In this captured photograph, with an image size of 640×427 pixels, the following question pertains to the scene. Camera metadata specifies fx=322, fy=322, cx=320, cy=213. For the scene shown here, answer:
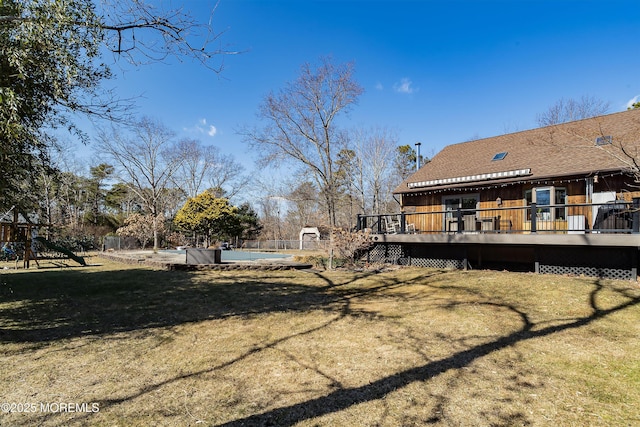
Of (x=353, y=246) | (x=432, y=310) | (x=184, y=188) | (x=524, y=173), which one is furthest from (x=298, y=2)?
(x=184, y=188)

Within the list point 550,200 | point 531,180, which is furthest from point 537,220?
point 531,180

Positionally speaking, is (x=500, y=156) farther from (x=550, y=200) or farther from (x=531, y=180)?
(x=550, y=200)

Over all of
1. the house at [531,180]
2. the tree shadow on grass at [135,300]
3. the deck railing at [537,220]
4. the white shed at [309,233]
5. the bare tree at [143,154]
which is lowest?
the tree shadow on grass at [135,300]

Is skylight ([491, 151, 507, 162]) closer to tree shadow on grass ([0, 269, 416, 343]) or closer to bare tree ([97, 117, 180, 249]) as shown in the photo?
tree shadow on grass ([0, 269, 416, 343])

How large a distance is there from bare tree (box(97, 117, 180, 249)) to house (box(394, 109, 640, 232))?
22.8 metres

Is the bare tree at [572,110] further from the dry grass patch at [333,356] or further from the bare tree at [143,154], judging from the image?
the bare tree at [143,154]

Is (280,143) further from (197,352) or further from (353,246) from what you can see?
(197,352)

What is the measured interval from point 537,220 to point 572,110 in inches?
643

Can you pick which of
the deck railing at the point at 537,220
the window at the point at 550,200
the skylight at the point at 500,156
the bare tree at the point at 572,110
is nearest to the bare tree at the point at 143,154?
the deck railing at the point at 537,220

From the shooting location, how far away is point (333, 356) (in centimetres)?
426

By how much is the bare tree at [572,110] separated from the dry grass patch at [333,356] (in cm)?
1881

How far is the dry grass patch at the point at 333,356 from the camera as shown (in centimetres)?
297

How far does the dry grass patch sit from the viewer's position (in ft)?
9.73

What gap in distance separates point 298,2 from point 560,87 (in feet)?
54.6
